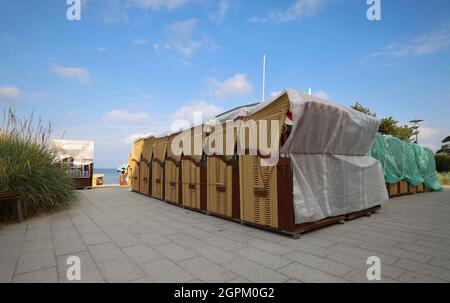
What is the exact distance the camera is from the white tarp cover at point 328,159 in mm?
4078

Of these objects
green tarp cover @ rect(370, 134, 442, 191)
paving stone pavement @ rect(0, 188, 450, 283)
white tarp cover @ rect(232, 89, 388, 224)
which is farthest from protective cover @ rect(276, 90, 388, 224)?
green tarp cover @ rect(370, 134, 442, 191)

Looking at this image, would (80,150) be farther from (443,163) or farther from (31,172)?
(443,163)

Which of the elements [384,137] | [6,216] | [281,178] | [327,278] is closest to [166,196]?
[6,216]

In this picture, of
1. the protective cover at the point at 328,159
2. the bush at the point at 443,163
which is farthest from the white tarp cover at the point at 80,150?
the bush at the point at 443,163

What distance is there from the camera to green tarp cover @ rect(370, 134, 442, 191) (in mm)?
9039

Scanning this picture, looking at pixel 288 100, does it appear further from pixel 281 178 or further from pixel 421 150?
pixel 421 150

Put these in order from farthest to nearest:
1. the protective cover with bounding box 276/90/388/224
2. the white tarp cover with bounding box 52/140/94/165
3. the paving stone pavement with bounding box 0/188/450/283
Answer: the white tarp cover with bounding box 52/140/94/165 < the protective cover with bounding box 276/90/388/224 < the paving stone pavement with bounding box 0/188/450/283

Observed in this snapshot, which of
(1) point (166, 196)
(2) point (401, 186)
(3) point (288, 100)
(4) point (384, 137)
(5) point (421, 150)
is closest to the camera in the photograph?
(3) point (288, 100)

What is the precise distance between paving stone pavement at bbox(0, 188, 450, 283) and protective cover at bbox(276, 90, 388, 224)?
1.65 ft

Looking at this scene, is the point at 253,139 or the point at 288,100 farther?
the point at 253,139

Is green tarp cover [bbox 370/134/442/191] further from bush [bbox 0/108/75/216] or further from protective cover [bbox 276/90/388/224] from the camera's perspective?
bush [bbox 0/108/75/216]

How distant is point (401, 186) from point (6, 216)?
12711 mm

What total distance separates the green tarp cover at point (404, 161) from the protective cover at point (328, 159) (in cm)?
349

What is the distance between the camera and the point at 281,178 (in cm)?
402
